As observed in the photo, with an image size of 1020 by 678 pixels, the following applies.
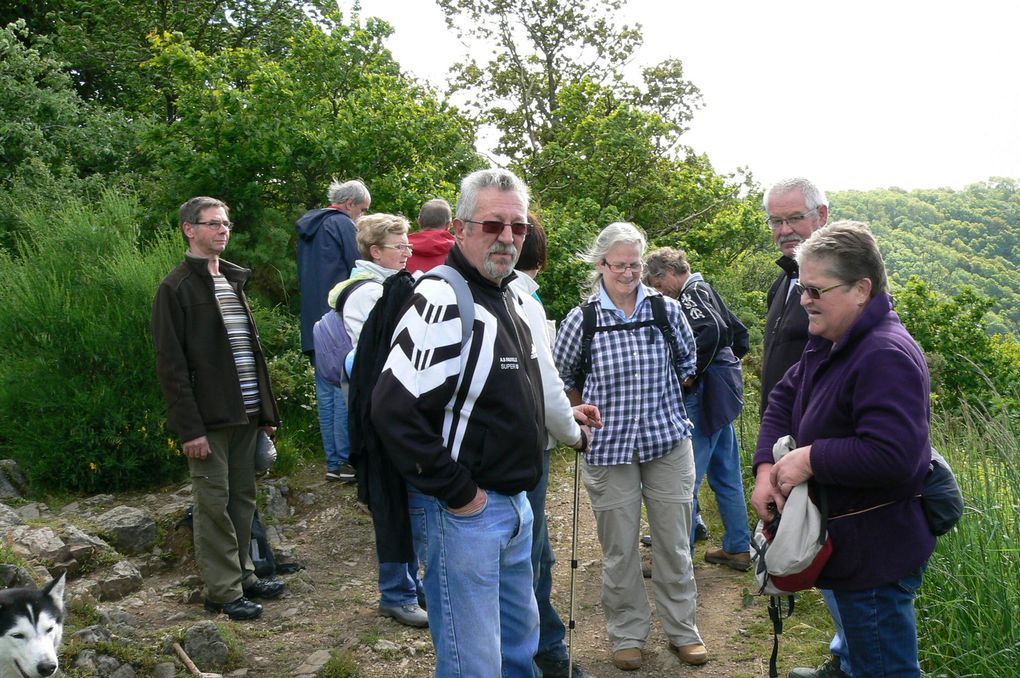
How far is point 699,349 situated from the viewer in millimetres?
5984

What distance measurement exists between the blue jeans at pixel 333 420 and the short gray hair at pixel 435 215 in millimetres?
2004

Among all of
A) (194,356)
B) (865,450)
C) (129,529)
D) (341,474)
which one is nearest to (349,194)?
(341,474)

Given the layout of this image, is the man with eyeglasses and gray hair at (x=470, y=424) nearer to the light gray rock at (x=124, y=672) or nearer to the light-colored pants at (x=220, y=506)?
the light gray rock at (x=124, y=672)

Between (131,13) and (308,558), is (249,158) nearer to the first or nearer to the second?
(308,558)

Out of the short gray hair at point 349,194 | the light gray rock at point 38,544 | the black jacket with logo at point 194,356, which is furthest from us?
the short gray hair at point 349,194

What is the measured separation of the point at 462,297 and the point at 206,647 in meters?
2.78

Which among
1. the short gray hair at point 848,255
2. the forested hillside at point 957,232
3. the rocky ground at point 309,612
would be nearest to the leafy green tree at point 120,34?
the rocky ground at point 309,612

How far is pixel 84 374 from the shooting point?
7.19 m

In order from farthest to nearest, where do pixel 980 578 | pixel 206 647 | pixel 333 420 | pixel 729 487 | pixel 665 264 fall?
pixel 333 420, pixel 729 487, pixel 665 264, pixel 206 647, pixel 980 578

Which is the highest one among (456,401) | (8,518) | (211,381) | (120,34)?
(120,34)

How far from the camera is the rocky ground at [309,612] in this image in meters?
4.73

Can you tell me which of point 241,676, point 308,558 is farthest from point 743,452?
point 241,676

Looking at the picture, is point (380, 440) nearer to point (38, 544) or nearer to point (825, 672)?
point (825, 672)

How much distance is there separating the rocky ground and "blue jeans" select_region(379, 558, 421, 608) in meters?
0.15
